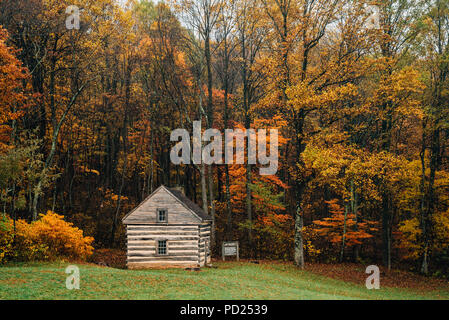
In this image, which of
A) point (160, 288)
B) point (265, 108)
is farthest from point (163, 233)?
point (265, 108)

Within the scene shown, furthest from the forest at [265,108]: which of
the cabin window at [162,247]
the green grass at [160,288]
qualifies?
the green grass at [160,288]

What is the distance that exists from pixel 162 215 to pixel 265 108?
1292 cm

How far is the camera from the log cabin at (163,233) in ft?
74.0

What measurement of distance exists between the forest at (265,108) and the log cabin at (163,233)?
3.16m

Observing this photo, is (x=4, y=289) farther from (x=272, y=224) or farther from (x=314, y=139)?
(x=272, y=224)

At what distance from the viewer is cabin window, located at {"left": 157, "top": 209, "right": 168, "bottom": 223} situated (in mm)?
22719

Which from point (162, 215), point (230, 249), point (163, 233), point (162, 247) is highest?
point (162, 215)

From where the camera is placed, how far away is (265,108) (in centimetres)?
3053

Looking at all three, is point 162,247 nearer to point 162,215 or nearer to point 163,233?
point 163,233

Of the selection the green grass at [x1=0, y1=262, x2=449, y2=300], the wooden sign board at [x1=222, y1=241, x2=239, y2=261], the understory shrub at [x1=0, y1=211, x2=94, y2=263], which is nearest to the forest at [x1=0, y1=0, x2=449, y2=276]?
the understory shrub at [x1=0, y1=211, x2=94, y2=263]

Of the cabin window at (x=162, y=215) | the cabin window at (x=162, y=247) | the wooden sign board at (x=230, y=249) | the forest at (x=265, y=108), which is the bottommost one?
the wooden sign board at (x=230, y=249)

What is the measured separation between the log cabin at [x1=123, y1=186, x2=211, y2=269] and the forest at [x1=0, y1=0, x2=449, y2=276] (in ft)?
10.4

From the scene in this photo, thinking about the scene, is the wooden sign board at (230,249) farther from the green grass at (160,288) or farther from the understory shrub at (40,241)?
the understory shrub at (40,241)

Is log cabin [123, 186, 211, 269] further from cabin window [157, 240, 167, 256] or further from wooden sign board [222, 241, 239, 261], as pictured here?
wooden sign board [222, 241, 239, 261]
